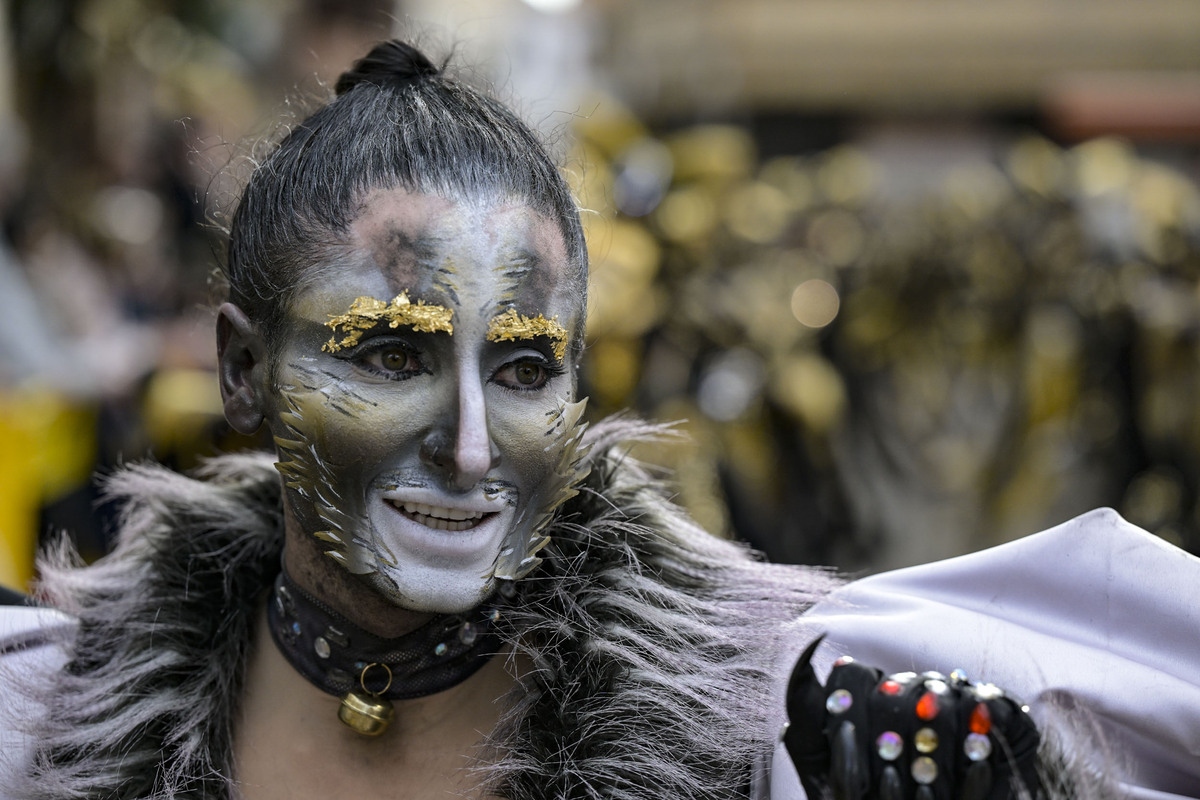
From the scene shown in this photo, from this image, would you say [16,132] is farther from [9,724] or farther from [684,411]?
[9,724]

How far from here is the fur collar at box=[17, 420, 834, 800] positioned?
169cm

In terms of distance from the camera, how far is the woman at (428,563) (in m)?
1.63

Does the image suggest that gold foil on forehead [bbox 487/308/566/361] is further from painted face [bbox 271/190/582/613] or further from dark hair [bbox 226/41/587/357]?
dark hair [bbox 226/41/587/357]

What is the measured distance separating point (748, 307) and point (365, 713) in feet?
15.1

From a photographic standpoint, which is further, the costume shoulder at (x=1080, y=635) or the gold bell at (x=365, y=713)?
the gold bell at (x=365, y=713)

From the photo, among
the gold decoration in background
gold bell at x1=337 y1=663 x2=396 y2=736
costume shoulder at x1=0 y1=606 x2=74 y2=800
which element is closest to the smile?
gold bell at x1=337 y1=663 x2=396 y2=736

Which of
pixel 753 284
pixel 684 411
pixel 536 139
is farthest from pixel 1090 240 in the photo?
pixel 536 139

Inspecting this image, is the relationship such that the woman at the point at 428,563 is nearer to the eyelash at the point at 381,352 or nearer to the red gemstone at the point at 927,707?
the eyelash at the point at 381,352

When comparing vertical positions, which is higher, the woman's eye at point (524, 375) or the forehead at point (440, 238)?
the forehead at point (440, 238)

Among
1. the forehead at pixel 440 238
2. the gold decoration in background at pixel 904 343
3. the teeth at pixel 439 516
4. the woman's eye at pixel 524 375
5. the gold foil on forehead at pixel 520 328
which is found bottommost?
the gold decoration in background at pixel 904 343

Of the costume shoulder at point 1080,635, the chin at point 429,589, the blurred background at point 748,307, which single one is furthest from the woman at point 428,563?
the blurred background at point 748,307

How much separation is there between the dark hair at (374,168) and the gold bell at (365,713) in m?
0.52

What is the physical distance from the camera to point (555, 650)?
1.75 meters

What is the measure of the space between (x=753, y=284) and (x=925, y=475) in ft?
5.86
